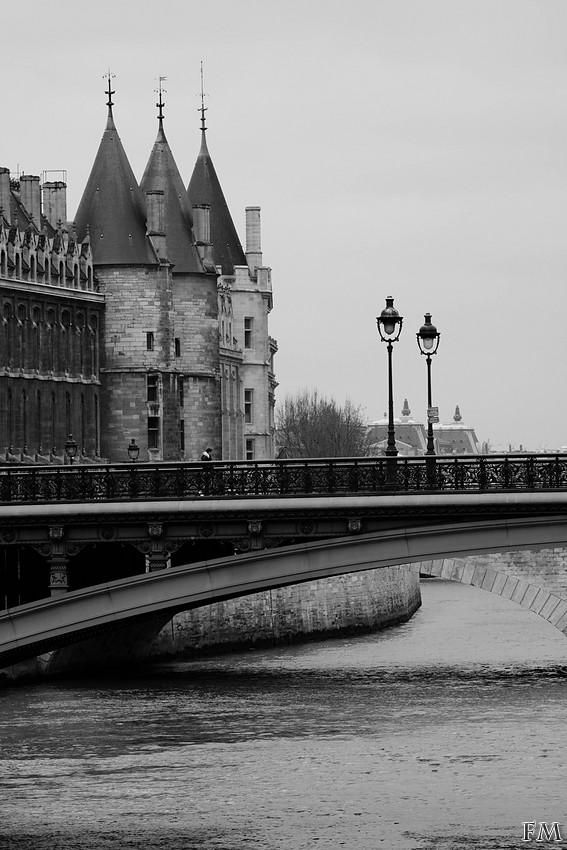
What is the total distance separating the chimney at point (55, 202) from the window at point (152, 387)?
5964mm

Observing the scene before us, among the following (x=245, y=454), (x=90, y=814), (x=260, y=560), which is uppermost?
(x=245, y=454)

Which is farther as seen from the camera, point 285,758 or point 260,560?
point 260,560

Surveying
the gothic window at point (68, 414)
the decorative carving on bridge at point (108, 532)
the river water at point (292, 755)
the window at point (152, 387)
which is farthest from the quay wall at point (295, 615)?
the window at point (152, 387)

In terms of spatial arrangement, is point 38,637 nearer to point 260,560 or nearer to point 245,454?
point 260,560

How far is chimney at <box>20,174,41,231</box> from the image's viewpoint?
81.3m

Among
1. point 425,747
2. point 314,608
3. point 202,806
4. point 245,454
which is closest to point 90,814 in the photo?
point 202,806

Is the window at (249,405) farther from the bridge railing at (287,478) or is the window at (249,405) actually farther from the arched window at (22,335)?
the bridge railing at (287,478)

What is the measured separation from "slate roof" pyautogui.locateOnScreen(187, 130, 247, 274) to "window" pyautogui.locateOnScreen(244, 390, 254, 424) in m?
5.84

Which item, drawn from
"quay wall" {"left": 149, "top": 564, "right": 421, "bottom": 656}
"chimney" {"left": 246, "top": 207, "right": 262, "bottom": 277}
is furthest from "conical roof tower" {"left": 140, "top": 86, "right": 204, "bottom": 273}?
"quay wall" {"left": 149, "top": 564, "right": 421, "bottom": 656}

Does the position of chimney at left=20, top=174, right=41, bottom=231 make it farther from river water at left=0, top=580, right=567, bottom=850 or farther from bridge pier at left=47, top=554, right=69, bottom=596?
bridge pier at left=47, top=554, right=69, bottom=596

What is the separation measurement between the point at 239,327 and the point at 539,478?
56111mm

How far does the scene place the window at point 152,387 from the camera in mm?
84000

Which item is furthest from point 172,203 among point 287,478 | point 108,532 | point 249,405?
point 287,478

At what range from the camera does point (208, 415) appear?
287 feet
